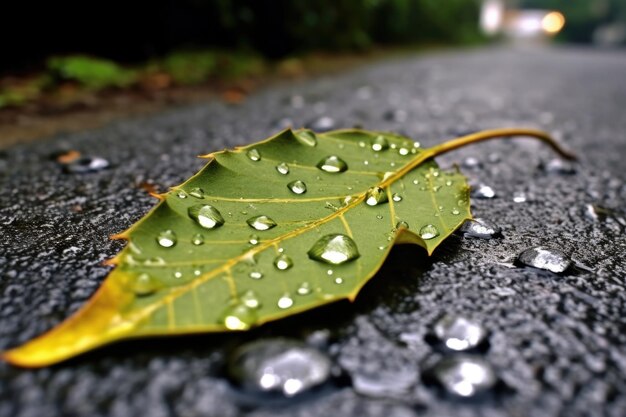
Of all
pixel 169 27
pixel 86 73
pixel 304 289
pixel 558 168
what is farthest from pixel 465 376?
pixel 169 27

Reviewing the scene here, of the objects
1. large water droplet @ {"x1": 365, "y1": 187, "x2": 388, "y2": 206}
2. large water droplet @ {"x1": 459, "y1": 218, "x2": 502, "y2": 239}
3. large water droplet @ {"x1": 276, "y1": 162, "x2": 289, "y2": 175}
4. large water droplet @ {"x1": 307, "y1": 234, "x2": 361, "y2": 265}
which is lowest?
large water droplet @ {"x1": 459, "y1": 218, "x2": 502, "y2": 239}

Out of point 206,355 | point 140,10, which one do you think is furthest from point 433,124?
point 140,10

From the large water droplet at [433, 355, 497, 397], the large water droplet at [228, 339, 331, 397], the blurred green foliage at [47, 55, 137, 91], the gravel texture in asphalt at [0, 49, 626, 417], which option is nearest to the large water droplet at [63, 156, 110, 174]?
the gravel texture in asphalt at [0, 49, 626, 417]

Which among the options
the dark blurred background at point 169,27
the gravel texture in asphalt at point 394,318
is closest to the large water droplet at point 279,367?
the gravel texture in asphalt at point 394,318

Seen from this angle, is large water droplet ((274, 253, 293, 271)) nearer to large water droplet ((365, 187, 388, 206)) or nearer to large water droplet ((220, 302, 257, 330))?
large water droplet ((220, 302, 257, 330))

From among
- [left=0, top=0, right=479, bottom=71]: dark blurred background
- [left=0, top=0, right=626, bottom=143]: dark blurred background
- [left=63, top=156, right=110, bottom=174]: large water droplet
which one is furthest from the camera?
[left=0, top=0, right=479, bottom=71]: dark blurred background

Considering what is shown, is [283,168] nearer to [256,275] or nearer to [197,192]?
[197,192]
